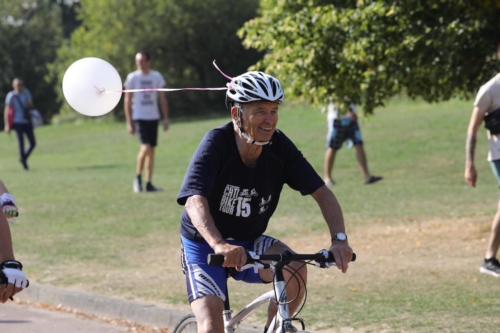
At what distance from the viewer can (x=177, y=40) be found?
5075cm

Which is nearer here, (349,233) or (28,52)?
(349,233)

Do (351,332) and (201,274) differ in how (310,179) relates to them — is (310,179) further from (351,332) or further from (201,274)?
(351,332)

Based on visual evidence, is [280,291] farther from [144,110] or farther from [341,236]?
[144,110]

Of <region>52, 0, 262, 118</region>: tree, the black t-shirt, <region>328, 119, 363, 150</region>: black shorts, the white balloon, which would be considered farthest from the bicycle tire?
<region>52, 0, 262, 118</region>: tree

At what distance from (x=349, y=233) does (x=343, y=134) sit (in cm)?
497

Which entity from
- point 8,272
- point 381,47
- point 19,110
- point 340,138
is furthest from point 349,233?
point 19,110

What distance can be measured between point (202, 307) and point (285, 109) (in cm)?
3519

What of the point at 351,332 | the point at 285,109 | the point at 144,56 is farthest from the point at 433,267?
the point at 285,109

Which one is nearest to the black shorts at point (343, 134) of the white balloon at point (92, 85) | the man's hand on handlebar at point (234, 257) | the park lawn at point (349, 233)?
the park lawn at point (349, 233)

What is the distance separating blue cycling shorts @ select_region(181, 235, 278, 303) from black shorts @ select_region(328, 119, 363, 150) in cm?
1078

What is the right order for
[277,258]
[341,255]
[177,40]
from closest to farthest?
[277,258]
[341,255]
[177,40]

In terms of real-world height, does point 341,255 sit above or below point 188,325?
above

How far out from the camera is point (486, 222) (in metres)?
11.0

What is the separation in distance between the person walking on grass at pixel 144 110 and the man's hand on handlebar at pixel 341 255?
10.5 m
